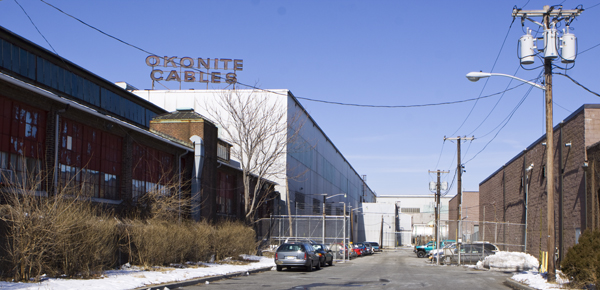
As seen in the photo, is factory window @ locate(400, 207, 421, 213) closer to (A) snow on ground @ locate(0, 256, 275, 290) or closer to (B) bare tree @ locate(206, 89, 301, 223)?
(B) bare tree @ locate(206, 89, 301, 223)

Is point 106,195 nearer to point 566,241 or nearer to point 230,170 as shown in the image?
point 230,170

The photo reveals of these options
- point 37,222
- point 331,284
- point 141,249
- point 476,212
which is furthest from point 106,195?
point 476,212

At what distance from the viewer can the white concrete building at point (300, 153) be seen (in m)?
52.7

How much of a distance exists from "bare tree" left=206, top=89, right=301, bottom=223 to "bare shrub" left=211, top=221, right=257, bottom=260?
5.67 metres

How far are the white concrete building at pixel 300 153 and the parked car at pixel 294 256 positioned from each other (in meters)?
19.1

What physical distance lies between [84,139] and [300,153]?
3693cm

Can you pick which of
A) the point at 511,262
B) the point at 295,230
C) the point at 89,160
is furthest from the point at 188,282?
the point at 295,230

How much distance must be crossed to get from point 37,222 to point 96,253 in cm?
250

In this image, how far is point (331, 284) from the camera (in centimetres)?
1864

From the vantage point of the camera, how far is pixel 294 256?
26047 millimetres

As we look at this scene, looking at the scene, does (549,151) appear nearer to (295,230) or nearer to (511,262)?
(511,262)

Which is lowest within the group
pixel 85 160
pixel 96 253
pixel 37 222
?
pixel 96 253

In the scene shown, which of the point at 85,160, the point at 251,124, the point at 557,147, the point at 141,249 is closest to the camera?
the point at 141,249

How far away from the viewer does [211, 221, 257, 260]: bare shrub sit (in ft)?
88.6
